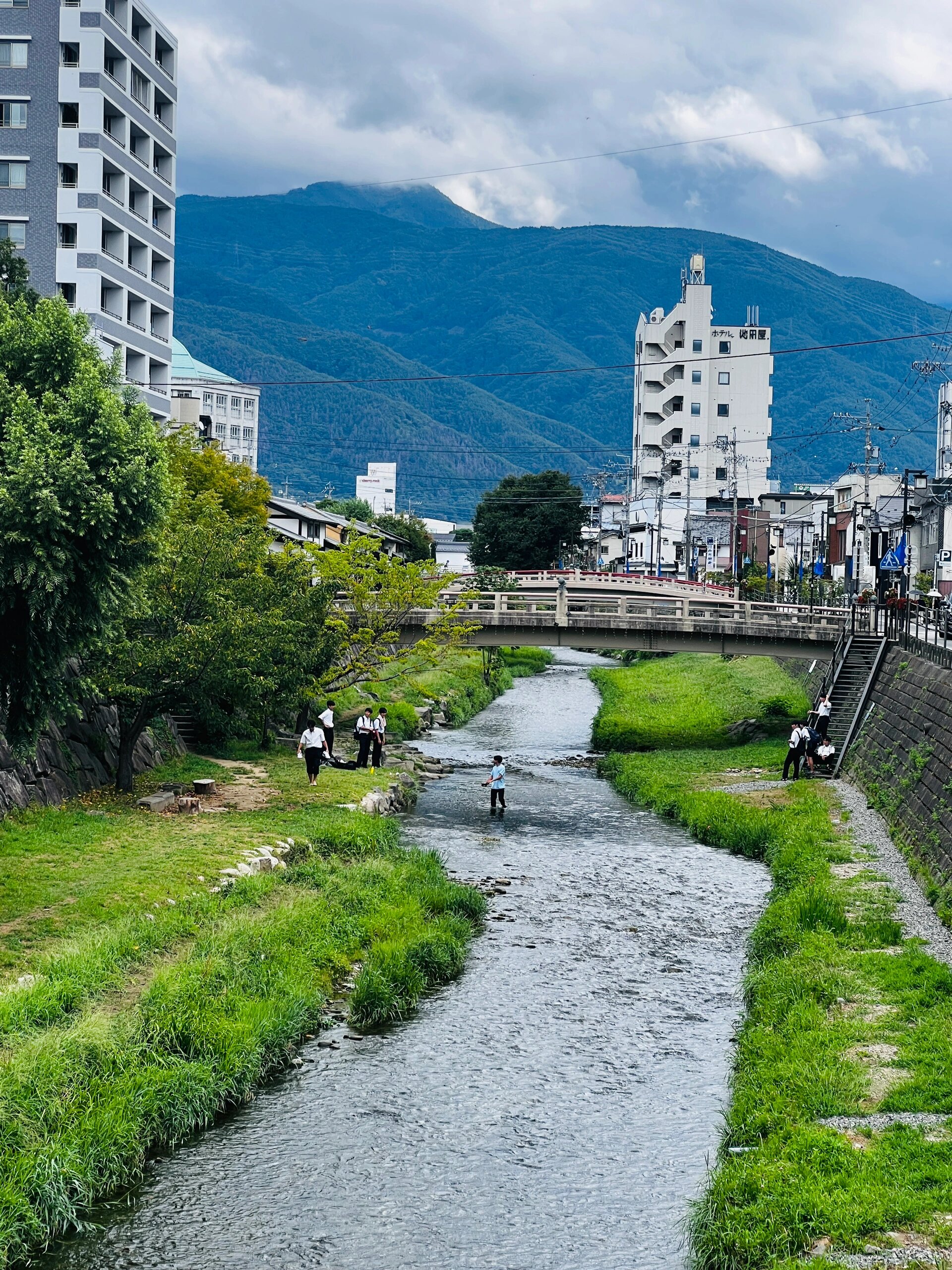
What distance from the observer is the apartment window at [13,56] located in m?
62.5

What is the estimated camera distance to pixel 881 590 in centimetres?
5500

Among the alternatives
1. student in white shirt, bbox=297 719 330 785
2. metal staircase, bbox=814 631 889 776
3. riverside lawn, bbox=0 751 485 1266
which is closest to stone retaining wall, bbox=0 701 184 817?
riverside lawn, bbox=0 751 485 1266

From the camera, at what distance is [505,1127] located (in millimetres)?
16734

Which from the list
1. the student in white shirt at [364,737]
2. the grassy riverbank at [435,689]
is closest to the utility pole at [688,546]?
the grassy riverbank at [435,689]

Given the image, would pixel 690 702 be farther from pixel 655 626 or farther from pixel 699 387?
pixel 699 387

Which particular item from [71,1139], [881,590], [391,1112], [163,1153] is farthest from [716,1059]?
[881,590]

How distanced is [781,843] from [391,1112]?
678 inches

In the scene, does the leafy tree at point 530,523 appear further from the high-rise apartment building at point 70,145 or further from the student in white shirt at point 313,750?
the student in white shirt at point 313,750

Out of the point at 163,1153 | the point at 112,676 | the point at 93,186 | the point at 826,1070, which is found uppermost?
the point at 93,186

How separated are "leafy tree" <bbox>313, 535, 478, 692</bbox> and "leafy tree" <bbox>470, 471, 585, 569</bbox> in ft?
280

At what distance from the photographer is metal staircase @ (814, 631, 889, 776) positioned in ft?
144

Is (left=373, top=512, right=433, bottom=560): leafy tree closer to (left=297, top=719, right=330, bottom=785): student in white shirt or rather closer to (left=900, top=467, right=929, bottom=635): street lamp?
(left=900, top=467, right=929, bottom=635): street lamp

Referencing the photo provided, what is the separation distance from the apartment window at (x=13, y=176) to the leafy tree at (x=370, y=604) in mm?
29647

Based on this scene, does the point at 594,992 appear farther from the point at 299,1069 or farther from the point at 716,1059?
the point at 299,1069
